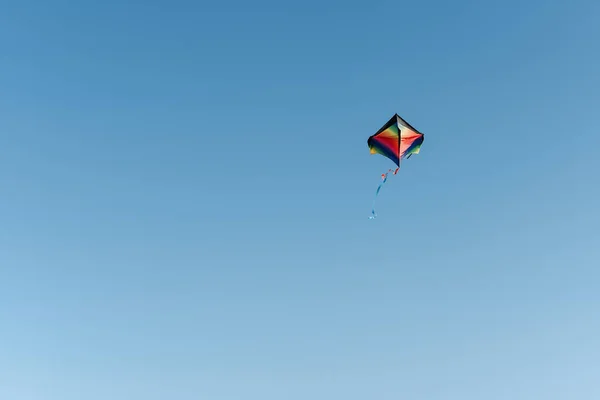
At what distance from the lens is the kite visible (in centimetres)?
5394

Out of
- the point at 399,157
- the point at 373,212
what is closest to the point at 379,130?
the point at 399,157

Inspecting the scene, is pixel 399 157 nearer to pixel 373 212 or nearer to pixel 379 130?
pixel 379 130

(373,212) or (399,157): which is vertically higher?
(399,157)

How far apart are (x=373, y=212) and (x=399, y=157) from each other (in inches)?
377

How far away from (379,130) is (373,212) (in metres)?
9.26

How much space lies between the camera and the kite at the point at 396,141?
53.9 meters

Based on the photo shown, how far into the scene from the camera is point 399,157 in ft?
184

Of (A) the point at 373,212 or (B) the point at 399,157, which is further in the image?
(B) the point at 399,157

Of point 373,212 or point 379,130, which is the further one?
point 379,130

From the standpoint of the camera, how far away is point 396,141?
→ 181 feet

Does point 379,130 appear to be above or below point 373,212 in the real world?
above

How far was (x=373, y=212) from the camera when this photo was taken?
159 ft

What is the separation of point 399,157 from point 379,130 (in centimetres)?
335
